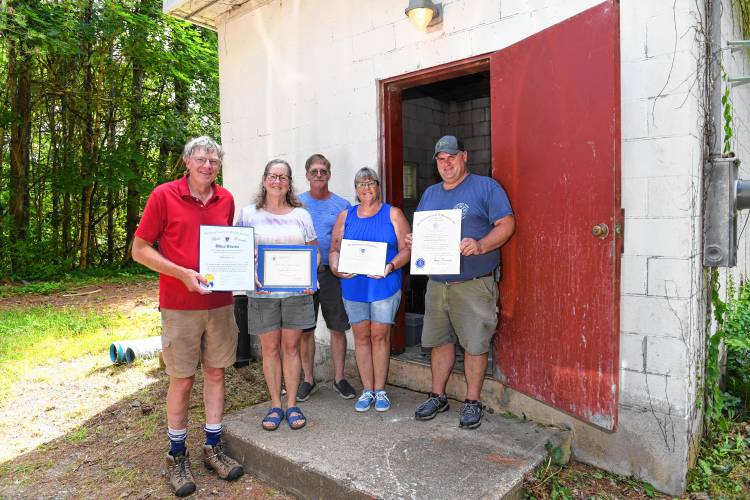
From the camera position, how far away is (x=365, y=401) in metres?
3.54

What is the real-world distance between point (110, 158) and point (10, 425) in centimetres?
868

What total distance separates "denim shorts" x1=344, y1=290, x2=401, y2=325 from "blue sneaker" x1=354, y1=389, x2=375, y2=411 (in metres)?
0.53

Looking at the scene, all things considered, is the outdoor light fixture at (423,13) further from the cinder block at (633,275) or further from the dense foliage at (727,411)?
the dense foliage at (727,411)

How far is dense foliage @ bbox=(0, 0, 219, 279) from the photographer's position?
32.2ft

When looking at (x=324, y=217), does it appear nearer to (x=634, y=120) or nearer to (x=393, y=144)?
(x=393, y=144)

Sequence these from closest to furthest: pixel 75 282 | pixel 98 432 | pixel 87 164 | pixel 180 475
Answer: pixel 180 475 → pixel 98 432 → pixel 75 282 → pixel 87 164

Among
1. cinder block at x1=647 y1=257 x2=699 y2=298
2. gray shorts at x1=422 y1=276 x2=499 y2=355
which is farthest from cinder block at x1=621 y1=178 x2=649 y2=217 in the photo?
gray shorts at x1=422 y1=276 x2=499 y2=355

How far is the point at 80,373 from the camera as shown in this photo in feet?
17.4

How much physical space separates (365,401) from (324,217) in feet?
4.62

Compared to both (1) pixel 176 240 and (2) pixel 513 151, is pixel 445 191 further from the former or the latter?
(1) pixel 176 240

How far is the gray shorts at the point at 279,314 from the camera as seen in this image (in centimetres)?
323

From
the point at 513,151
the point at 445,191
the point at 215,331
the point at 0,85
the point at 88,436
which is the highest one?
the point at 0,85

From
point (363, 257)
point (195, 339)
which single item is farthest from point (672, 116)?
point (195, 339)

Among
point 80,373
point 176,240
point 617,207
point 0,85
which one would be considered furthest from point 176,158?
point 617,207
